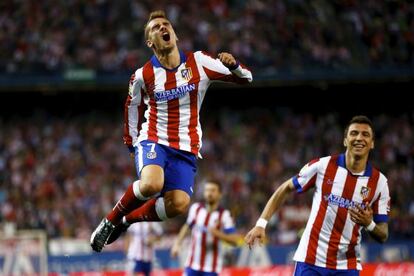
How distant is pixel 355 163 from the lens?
7.25 metres

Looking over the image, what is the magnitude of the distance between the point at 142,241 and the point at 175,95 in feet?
25.0

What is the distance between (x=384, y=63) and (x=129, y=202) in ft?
58.7

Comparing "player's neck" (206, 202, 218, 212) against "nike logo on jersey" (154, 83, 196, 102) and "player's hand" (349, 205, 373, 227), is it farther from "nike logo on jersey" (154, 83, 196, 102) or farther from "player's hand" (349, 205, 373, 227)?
"player's hand" (349, 205, 373, 227)

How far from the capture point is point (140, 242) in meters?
14.9

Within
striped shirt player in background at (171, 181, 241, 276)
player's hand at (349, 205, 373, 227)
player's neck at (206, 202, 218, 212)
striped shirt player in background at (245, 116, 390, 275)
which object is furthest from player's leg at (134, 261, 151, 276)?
player's hand at (349, 205, 373, 227)

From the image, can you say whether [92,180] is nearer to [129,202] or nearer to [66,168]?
[66,168]

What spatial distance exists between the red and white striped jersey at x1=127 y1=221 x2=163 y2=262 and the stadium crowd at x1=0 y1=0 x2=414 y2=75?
907 centimetres

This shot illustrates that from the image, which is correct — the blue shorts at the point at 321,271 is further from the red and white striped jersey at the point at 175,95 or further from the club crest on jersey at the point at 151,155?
the club crest on jersey at the point at 151,155

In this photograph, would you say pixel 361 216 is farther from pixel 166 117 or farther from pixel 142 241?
pixel 142 241

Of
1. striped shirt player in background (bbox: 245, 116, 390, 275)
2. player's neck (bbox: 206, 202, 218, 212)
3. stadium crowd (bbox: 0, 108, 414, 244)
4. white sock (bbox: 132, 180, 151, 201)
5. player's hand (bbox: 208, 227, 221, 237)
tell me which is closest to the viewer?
striped shirt player in background (bbox: 245, 116, 390, 275)

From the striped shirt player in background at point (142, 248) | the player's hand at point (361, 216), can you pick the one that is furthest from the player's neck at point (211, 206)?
the player's hand at point (361, 216)

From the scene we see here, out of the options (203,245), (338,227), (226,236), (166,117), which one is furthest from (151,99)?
(203,245)

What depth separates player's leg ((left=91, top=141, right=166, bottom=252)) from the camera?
7285 mm

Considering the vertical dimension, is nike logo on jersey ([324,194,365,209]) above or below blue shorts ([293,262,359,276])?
above
